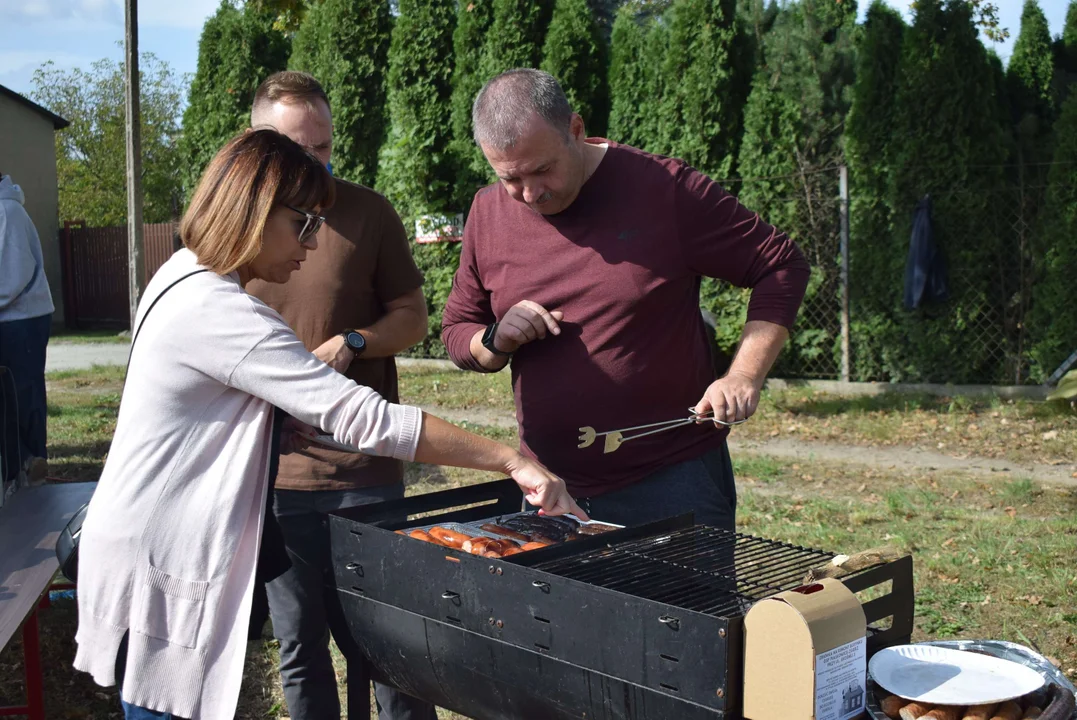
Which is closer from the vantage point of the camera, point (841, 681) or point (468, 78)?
point (841, 681)

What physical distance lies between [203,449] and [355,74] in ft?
40.0

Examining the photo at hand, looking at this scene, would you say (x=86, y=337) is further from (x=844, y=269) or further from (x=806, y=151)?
(x=844, y=269)

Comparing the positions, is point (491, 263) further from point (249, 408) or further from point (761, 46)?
point (761, 46)

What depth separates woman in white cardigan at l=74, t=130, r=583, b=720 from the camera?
207 cm

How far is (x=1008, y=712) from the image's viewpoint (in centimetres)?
169

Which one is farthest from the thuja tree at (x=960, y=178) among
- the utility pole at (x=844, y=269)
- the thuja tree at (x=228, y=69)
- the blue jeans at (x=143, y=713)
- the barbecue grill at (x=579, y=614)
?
the thuja tree at (x=228, y=69)

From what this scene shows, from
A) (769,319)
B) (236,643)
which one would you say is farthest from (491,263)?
(236,643)

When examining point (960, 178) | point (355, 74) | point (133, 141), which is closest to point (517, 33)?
point (355, 74)

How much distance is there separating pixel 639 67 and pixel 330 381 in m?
10.1

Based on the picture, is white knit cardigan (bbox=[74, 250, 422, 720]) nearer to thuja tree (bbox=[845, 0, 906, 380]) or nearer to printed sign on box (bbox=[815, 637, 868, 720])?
printed sign on box (bbox=[815, 637, 868, 720])

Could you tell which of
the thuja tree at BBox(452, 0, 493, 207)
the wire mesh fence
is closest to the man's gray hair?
the wire mesh fence

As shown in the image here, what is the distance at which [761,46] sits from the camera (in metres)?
10.8

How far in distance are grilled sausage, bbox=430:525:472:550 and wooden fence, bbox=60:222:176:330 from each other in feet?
62.2

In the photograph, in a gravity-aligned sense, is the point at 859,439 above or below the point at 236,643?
below
